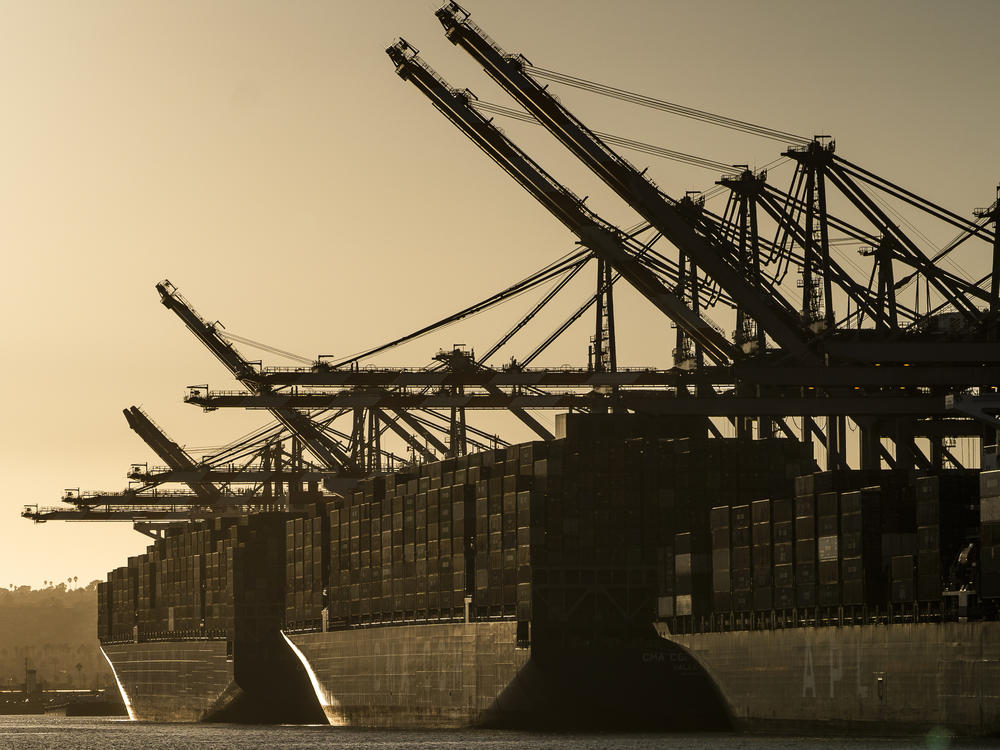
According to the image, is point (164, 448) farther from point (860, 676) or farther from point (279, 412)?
point (860, 676)

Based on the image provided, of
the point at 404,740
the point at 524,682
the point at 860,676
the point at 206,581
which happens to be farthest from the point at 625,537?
the point at 206,581

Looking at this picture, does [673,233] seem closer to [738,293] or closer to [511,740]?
[738,293]

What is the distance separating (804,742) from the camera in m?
82.5

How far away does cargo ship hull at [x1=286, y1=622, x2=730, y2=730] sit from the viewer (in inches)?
3930

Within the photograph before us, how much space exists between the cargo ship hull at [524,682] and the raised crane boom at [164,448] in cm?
4739

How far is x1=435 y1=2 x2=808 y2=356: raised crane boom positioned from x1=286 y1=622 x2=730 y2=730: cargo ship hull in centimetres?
1706

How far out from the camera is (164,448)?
570 ft

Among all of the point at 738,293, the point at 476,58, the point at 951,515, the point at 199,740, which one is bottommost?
the point at 199,740

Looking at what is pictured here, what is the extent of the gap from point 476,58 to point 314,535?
4936cm

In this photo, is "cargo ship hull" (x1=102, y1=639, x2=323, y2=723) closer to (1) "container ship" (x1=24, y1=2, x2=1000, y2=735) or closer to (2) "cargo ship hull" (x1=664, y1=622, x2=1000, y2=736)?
(1) "container ship" (x1=24, y1=2, x2=1000, y2=735)

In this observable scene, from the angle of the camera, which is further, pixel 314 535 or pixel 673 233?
pixel 314 535

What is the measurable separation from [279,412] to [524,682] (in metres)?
48.7

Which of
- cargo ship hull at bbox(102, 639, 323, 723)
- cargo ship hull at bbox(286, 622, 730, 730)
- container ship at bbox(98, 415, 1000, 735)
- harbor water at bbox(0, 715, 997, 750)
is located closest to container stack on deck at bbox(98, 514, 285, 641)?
container ship at bbox(98, 415, 1000, 735)

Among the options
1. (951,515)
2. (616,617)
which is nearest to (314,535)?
(616,617)
